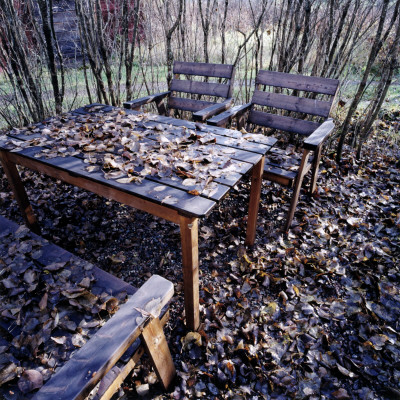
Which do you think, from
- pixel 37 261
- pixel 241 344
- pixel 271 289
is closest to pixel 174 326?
pixel 241 344

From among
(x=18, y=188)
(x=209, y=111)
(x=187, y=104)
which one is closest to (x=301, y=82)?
(x=209, y=111)

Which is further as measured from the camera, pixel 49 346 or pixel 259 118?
pixel 259 118

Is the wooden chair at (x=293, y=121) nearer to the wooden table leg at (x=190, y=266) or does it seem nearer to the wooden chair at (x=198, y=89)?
the wooden chair at (x=198, y=89)

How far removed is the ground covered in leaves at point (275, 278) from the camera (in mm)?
1595

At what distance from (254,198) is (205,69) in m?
1.75

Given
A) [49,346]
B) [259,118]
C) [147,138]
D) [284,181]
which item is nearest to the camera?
[49,346]

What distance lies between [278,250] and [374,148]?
2.63 meters

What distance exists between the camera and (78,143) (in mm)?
1909

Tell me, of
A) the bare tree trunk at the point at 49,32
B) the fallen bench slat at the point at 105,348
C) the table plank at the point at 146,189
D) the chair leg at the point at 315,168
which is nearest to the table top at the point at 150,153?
the table plank at the point at 146,189

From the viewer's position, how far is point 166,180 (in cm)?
155

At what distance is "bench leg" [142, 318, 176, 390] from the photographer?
Answer: 1.10m

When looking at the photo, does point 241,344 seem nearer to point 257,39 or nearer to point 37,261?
point 37,261

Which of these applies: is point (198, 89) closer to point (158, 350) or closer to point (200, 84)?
point (200, 84)

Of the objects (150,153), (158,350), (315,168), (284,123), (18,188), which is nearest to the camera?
(158,350)
